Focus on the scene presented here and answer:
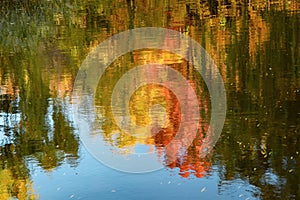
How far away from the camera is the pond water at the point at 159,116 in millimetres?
7242

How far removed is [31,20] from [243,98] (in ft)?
39.3

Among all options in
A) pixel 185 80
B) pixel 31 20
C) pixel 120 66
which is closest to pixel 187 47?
pixel 120 66

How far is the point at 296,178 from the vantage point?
7.06m

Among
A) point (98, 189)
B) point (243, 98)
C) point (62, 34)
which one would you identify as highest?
point (62, 34)

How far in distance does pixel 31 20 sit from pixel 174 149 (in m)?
13.3

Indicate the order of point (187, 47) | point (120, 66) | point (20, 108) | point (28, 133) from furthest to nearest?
point (187, 47) < point (120, 66) < point (20, 108) < point (28, 133)

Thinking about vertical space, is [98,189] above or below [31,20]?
below

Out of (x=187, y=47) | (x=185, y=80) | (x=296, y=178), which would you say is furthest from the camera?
(x=187, y=47)

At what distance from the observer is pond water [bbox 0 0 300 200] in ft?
23.8

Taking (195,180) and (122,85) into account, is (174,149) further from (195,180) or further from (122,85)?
(122,85)

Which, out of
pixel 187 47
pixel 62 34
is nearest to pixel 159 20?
pixel 62 34

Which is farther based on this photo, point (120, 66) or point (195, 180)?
point (120, 66)

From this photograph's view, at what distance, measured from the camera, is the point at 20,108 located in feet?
35.5

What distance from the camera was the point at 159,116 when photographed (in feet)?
31.7
